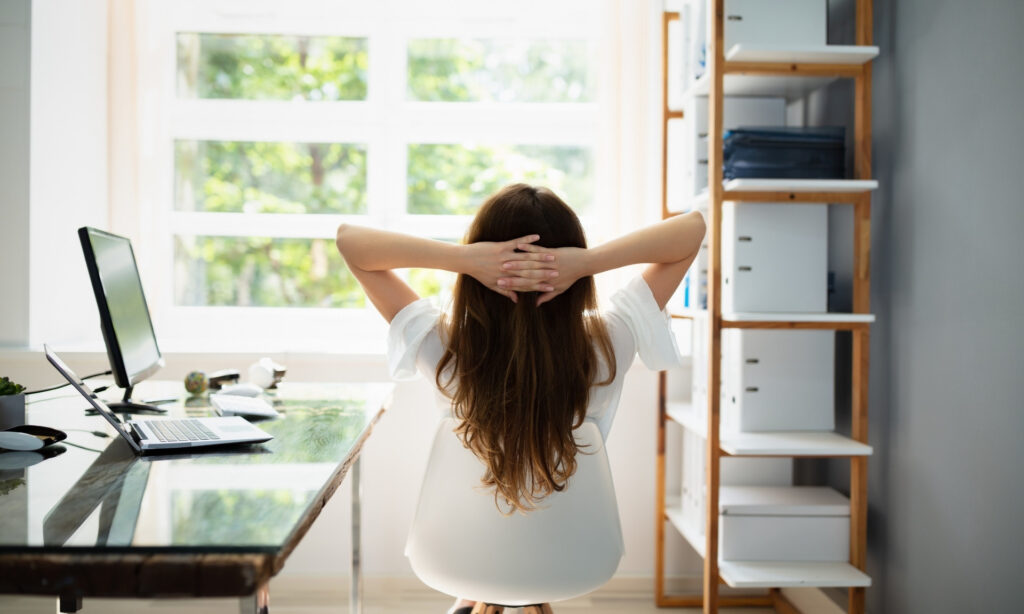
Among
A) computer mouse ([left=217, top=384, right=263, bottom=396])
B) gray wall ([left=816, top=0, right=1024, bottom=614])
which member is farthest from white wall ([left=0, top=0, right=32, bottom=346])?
gray wall ([left=816, top=0, right=1024, bottom=614])

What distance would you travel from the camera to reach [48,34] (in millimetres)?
2518

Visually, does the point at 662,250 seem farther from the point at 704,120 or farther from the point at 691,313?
the point at 704,120

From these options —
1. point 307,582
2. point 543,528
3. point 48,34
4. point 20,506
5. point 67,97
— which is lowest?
point 307,582

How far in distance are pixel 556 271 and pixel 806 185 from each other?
0.92m

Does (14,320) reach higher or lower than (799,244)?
lower

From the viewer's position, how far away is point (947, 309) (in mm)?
1704

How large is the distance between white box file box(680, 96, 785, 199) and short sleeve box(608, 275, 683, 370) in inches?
40.1

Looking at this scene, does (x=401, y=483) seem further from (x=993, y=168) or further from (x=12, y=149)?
(x=993, y=168)

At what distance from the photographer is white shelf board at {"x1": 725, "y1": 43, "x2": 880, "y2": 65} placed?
185 centimetres

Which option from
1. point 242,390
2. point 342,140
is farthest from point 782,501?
point 342,140

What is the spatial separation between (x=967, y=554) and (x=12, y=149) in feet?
9.71

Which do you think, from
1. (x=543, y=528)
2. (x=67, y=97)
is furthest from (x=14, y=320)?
(x=543, y=528)

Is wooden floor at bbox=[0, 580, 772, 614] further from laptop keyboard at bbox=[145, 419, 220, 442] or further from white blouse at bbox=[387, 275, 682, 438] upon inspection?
white blouse at bbox=[387, 275, 682, 438]

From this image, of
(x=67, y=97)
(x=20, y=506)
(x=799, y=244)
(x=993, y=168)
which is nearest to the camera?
(x=20, y=506)
